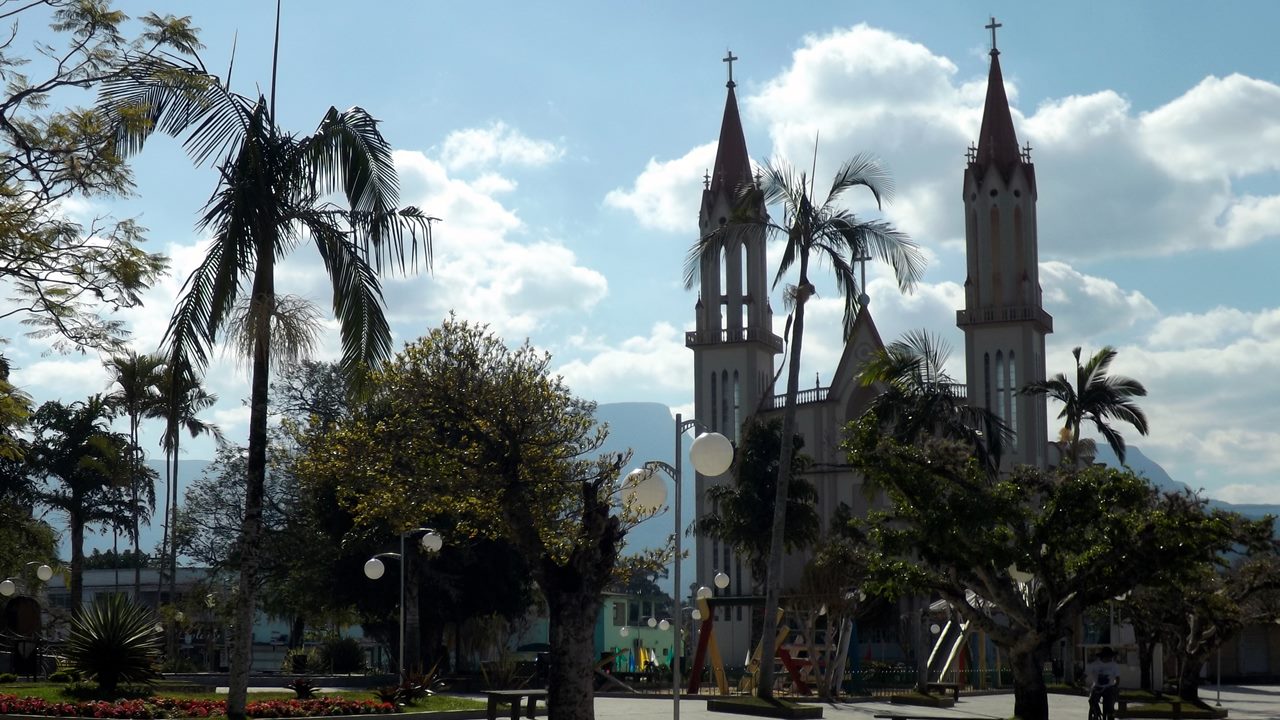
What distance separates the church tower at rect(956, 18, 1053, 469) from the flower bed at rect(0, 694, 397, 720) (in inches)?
1666

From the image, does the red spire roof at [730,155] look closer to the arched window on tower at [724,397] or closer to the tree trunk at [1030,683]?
the arched window on tower at [724,397]

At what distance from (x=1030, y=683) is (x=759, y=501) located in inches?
1102

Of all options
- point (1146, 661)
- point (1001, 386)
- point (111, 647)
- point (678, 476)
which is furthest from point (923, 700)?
point (1001, 386)

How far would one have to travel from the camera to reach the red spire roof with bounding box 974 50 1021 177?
197ft

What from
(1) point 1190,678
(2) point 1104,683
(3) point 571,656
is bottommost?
(1) point 1190,678

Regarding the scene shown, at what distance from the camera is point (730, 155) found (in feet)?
213

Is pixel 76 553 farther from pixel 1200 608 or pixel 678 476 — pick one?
pixel 678 476

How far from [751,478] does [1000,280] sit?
1696 centimetres

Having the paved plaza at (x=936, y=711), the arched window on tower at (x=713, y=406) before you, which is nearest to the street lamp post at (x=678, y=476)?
the paved plaza at (x=936, y=711)

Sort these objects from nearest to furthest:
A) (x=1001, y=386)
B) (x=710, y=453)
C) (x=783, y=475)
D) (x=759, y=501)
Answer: (x=710, y=453), (x=783, y=475), (x=759, y=501), (x=1001, y=386)

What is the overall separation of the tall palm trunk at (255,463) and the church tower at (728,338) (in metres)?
44.2

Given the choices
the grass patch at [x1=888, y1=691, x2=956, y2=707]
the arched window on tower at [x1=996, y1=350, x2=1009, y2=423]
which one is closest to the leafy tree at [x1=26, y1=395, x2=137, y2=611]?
the grass patch at [x1=888, y1=691, x2=956, y2=707]

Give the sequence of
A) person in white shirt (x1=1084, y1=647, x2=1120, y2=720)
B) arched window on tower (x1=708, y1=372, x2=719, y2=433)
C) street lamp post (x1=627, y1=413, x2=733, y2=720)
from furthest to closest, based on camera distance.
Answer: arched window on tower (x1=708, y1=372, x2=719, y2=433)
person in white shirt (x1=1084, y1=647, x2=1120, y2=720)
street lamp post (x1=627, y1=413, x2=733, y2=720)

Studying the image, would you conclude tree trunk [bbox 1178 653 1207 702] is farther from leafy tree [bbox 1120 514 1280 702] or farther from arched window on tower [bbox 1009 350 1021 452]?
arched window on tower [bbox 1009 350 1021 452]
